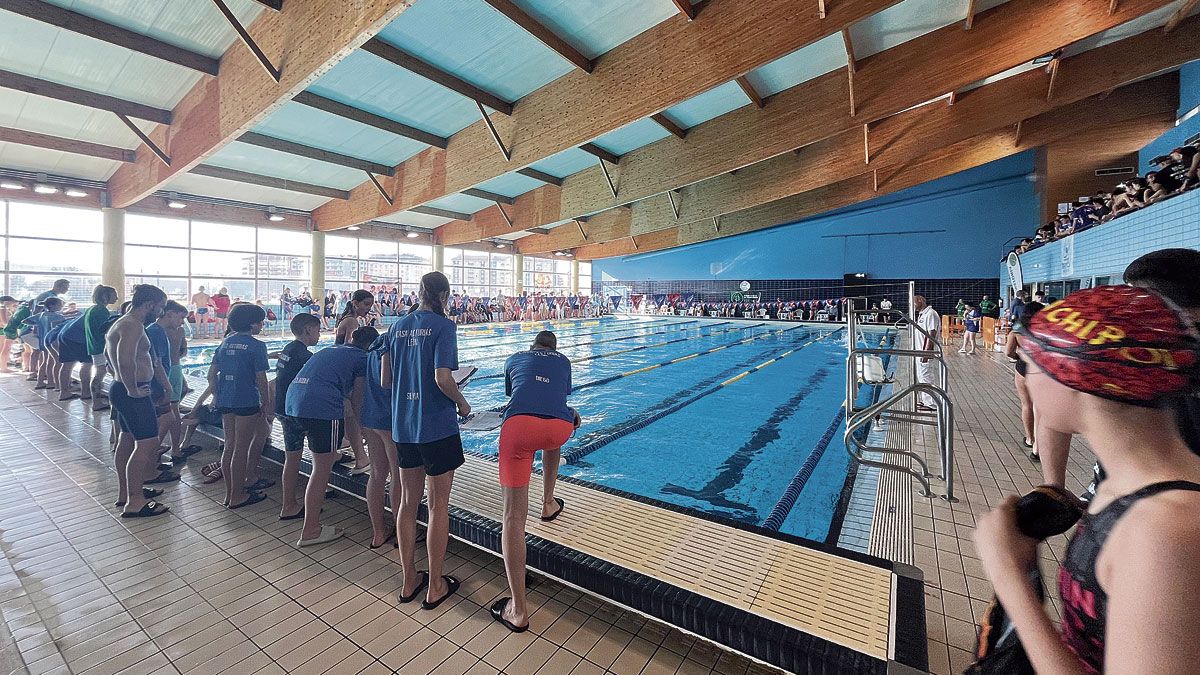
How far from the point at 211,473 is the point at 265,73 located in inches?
172

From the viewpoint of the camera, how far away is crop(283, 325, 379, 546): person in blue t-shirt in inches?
107

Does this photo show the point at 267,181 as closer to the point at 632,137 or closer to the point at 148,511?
the point at 632,137

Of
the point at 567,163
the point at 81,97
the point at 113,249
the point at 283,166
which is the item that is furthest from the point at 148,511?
the point at 113,249

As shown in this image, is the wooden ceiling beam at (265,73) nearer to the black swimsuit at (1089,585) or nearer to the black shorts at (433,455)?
the black shorts at (433,455)

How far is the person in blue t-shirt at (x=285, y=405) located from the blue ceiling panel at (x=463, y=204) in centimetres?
1119

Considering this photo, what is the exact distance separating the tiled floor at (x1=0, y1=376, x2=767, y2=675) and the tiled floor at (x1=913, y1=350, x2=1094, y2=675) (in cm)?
82

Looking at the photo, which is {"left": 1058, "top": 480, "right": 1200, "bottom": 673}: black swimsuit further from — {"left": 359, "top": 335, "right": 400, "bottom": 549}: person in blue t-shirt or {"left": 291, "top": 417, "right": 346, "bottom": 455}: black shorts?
{"left": 291, "top": 417, "right": 346, "bottom": 455}: black shorts

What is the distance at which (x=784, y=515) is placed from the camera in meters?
3.41

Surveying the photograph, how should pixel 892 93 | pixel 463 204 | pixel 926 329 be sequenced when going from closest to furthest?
pixel 926 329, pixel 892 93, pixel 463 204

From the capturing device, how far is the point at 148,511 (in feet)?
10.0

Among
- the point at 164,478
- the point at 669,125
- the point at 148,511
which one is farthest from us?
the point at 669,125

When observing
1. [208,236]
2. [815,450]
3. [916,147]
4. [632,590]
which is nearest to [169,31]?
[632,590]

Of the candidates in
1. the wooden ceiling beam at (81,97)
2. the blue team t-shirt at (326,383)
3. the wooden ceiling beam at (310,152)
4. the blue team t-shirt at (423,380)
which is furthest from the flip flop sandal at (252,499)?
the wooden ceiling beam at (310,152)

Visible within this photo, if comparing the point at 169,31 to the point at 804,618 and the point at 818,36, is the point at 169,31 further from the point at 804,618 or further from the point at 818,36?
the point at 804,618
